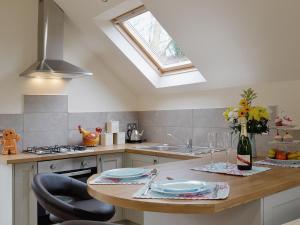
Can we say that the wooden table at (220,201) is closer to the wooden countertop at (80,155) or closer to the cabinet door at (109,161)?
the wooden countertop at (80,155)

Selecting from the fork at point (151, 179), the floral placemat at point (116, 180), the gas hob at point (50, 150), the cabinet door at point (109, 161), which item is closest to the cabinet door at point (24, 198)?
the gas hob at point (50, 150)

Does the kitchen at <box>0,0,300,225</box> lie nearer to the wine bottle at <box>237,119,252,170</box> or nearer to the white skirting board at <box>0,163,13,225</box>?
the white skirting board at <box>0,163,13,225</box>

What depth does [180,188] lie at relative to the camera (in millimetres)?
1527

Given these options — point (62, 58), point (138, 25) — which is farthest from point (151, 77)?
point (62, 58)

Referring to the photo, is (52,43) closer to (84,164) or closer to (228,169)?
(84,164)

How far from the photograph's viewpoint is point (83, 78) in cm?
403

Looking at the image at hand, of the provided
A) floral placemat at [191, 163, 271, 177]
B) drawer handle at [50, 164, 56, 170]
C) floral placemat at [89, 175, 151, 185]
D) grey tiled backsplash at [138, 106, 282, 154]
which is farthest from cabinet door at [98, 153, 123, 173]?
floral placemat at [89, 175, 151, 185]

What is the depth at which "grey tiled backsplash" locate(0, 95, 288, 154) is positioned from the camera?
11.6 ft

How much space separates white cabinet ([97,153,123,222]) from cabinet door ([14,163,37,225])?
73cm

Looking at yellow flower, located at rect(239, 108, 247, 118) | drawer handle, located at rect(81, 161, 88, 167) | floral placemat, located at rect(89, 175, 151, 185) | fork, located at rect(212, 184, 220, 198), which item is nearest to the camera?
fork, located at rect(212, 184, 220, 198)

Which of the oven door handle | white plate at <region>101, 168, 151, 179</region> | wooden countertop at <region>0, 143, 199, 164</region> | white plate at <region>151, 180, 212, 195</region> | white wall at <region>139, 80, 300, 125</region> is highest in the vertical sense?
white wall at <region>139, 80, 300, 125</region>

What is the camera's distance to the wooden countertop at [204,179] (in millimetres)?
1371

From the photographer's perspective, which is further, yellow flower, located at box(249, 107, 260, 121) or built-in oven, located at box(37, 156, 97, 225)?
built-in oven, located at box(37, 156, 97, 225)

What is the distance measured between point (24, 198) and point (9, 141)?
64 centimetres
